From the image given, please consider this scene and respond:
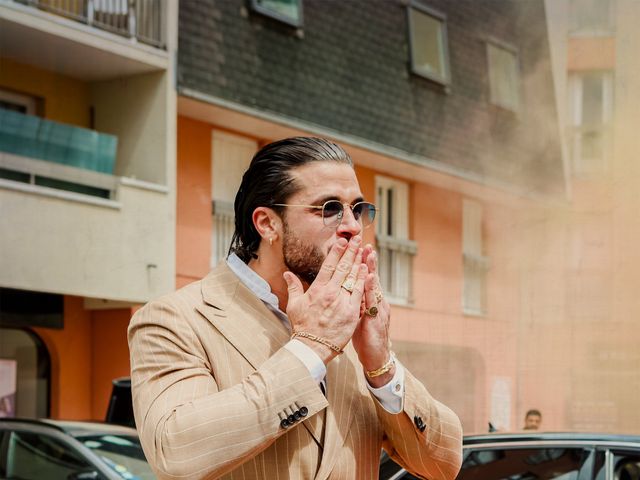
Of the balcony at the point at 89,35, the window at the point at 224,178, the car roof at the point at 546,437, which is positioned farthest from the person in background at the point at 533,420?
the car roof at the point at 546,437

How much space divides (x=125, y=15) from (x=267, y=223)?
358 inches

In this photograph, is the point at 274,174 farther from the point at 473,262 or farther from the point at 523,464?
the point at 473,262

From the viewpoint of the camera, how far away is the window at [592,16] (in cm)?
920

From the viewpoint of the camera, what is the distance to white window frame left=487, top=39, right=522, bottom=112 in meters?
14.4

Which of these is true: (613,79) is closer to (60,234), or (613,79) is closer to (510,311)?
(510,311)

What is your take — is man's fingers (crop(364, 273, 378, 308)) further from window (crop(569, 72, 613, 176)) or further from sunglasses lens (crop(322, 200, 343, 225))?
window (crop(569, 72, 613, 176))

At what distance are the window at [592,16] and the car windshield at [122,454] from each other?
520 centimetres

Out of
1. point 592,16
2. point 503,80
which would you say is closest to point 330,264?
point 592,16

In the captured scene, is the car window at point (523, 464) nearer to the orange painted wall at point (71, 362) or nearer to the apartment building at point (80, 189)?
the apartment building at point (80, 189)

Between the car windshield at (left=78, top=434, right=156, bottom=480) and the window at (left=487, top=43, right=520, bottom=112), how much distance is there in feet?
30.2

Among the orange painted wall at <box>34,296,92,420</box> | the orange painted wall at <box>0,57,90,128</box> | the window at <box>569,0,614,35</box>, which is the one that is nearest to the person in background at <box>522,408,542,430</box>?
the window at <box>569,0,614,35</box>

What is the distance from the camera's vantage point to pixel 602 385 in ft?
33.5

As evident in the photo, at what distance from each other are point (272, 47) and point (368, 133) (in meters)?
1.67

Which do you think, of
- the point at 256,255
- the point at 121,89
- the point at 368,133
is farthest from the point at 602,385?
the point at 256,255
